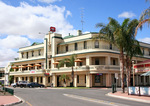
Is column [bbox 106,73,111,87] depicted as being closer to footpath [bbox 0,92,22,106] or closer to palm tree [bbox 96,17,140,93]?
palm tree [bbox 96,17,140,93]

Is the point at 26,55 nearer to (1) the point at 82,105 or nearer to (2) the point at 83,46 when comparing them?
(2) the point at 83,46

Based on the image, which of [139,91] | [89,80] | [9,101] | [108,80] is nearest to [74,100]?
[9,101]

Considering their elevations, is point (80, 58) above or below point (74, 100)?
above

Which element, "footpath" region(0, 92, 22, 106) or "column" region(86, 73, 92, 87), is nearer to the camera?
"footpath" region(0, 92, 22, 106)

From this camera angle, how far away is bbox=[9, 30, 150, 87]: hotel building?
47.3 m

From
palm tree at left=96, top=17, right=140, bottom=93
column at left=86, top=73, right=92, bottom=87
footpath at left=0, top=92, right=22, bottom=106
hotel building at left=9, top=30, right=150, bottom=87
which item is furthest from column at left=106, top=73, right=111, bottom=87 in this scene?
footpath at left=0, top=92, right=22, bottom=106

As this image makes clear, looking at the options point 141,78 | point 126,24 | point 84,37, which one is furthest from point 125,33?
point 141,78

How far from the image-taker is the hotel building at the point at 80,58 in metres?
47.3

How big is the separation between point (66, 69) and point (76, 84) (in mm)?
4303

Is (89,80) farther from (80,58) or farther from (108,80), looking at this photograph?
(80,58)

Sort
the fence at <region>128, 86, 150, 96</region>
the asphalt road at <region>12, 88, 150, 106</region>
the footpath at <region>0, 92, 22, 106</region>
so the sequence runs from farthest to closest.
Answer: the fence at <region>128, 86, 150, 96</region> → the footpath at <region>0, 92, 22, 106</region> → the asphalt road at <region>12, 88, 150, 106</region>

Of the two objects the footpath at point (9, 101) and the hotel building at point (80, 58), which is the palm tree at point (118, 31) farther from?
the hotel building at point (80, 58)

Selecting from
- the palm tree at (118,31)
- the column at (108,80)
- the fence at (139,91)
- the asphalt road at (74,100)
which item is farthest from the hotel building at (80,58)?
the asphalt road at (74,100)

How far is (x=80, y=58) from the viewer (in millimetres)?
51188
